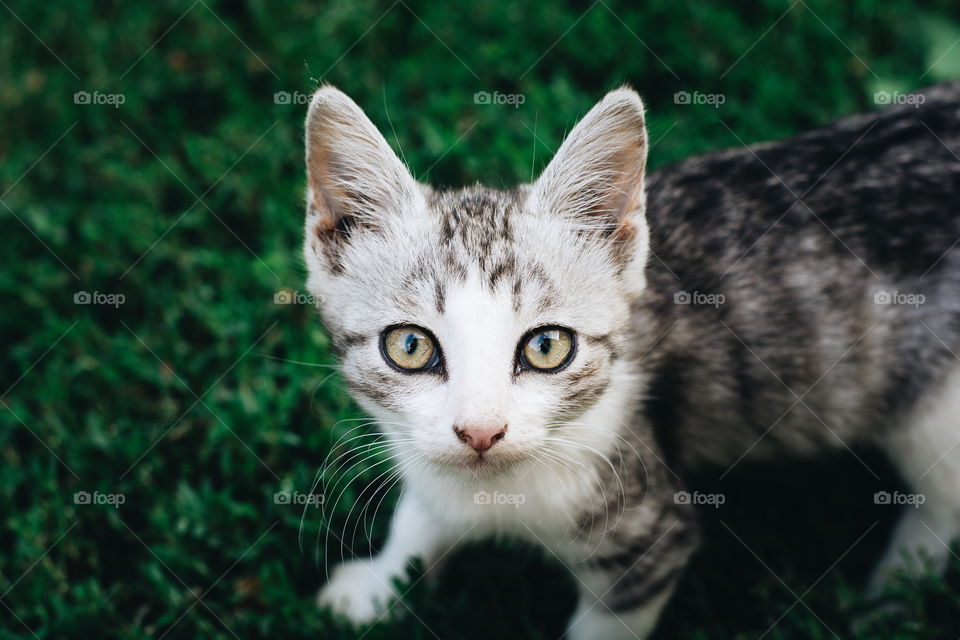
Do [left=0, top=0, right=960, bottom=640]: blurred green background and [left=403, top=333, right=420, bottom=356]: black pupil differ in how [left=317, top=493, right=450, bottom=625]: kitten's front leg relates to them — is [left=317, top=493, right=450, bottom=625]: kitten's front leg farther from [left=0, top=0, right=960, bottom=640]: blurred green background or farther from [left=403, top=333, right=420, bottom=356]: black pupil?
[left=403, top=333, right=420, bottom=356]: black pupil

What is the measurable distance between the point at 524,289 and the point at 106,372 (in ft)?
8.12

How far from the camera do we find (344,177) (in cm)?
265

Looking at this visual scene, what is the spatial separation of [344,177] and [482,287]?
0.67 metres

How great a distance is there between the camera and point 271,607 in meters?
3.24

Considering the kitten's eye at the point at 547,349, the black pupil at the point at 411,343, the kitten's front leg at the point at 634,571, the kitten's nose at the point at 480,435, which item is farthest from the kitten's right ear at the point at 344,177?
the kitten's front leg at the point at 634,571

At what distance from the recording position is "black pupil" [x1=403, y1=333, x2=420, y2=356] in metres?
2.42

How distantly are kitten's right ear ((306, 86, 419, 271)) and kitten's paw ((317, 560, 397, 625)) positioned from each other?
4.78 feet

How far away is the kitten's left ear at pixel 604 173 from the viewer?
2391 millimetres

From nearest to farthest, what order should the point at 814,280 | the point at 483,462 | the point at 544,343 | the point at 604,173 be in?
the point at 483,462 < the point at 544,343 < the point at 604,173 < the point at 814,280

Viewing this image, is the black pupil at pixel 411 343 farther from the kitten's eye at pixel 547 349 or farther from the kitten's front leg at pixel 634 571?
the kitten's front leg at pixel 634 571

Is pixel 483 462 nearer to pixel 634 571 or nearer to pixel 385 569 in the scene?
pixel 634 571

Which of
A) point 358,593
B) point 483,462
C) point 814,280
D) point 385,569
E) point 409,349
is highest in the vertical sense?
point 814,280

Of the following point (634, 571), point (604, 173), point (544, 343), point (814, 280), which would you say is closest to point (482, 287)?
point (544, 343)

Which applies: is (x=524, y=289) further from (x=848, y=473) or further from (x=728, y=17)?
(x=728, y=17)
